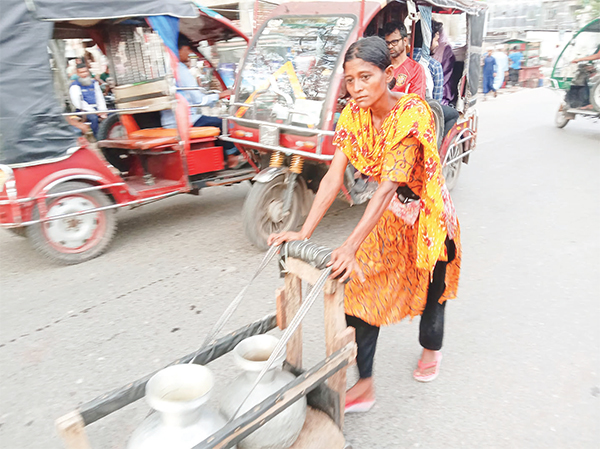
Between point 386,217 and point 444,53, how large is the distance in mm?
4557

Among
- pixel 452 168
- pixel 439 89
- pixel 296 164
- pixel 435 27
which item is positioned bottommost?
pixel 452 168

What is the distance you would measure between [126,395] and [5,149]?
2927mm

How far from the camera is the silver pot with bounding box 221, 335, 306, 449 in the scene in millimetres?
1614

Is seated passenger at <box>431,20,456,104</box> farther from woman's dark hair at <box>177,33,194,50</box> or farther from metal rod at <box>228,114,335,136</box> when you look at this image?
woman's dark hair at <box>177,33,194,50</box>

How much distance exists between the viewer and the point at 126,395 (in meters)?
1.58

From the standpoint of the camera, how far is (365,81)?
5.99ft

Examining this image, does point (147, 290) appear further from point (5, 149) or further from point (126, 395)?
point (126, 395)

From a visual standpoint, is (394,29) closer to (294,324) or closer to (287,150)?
(287,150)

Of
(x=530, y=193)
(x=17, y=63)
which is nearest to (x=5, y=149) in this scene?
(x=17, y=63)

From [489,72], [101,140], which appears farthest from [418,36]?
[489,72]

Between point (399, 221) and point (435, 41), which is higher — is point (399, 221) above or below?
below

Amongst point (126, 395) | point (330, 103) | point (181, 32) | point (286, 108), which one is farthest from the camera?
point (181, 32)

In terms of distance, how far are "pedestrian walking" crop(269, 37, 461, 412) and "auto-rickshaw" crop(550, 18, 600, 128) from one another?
919cm

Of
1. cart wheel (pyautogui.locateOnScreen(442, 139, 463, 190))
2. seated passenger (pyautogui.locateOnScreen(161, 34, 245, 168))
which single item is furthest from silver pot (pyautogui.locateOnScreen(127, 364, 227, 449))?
cart wheel (pyautogui.locateOnScreen(442, 139, 463, 190))
